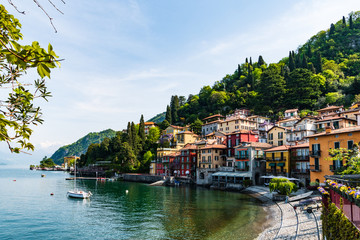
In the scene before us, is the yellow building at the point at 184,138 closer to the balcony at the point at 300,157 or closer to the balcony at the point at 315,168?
the balcony at the point at 300,157

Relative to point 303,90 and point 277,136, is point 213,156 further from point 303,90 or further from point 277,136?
point 303,90

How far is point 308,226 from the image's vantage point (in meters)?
24.0

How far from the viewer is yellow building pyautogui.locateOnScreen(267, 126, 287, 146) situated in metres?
66.3

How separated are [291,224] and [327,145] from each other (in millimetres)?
20123

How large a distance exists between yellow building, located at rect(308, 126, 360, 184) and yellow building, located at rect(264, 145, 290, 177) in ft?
36.3

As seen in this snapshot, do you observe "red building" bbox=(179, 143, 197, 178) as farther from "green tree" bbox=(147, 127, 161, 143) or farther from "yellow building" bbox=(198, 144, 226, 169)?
"green tree" bbox=(147, 127, 161, 143)

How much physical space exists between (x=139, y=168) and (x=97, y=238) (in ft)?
259

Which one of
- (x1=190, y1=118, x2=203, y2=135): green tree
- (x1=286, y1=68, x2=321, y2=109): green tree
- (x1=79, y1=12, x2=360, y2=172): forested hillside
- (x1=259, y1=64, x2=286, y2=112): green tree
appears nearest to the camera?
(x1=286, y1=68, x2=321, y2=109): green tree

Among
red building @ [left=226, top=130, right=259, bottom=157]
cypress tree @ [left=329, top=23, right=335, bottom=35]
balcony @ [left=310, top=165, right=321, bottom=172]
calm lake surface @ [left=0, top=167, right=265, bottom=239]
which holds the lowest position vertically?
calm lake surface @ [left=0, top=167, right=265, bottom=239]

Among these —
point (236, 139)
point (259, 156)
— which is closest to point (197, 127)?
point (236, 139)

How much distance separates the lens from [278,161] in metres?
56.3

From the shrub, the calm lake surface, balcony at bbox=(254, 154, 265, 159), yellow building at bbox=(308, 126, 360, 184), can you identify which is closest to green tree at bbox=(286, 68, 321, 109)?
balcony at bbox=(254, 154, 265, 159)

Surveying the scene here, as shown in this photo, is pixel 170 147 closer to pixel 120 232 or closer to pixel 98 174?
pixel 98 174

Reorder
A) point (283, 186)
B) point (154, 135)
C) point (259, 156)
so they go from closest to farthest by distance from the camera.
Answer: point (283, 186) → point (259, 156) → point (154, 135)
